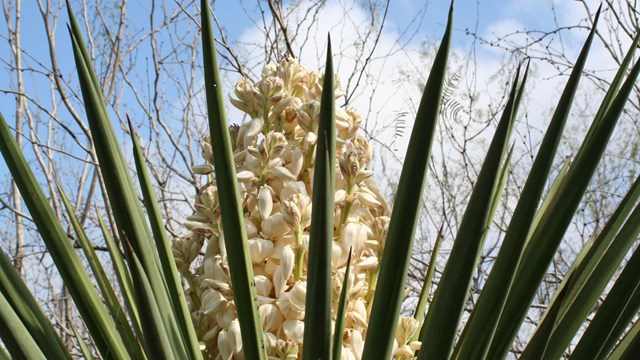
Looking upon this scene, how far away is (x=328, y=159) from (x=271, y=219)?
0.89 ft

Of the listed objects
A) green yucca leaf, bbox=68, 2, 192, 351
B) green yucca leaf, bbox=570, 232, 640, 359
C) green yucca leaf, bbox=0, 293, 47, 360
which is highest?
green yucca leaf, bbox=68, 2, 192, 351

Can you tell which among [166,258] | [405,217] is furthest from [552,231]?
[166,258]

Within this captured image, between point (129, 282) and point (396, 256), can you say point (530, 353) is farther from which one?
point (129, 282)

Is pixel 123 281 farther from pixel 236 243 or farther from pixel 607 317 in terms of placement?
pixel 607 317

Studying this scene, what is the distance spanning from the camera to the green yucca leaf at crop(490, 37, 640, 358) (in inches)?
30.5

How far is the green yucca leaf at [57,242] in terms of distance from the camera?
0.82 meters

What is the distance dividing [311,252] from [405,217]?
10cm

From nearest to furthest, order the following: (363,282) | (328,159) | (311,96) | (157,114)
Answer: (328,159) → (363,282) → (311,96) → (157,114)

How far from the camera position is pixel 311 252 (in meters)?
0.68

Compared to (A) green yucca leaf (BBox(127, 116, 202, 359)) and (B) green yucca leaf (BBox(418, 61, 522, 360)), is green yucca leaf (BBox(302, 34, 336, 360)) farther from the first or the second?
(A) green yucca leaf (BBox(127, 116, 202, 359))

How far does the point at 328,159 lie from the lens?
68 cm

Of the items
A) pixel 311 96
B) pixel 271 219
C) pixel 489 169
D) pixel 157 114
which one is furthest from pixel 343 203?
pixel 157 114

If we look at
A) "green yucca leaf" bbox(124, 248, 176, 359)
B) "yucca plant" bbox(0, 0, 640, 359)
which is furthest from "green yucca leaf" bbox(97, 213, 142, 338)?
"green yucca leaf" bbox(124, 248, 176, 359)

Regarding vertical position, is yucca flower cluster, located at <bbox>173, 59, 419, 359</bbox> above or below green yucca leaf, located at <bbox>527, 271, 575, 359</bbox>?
above
